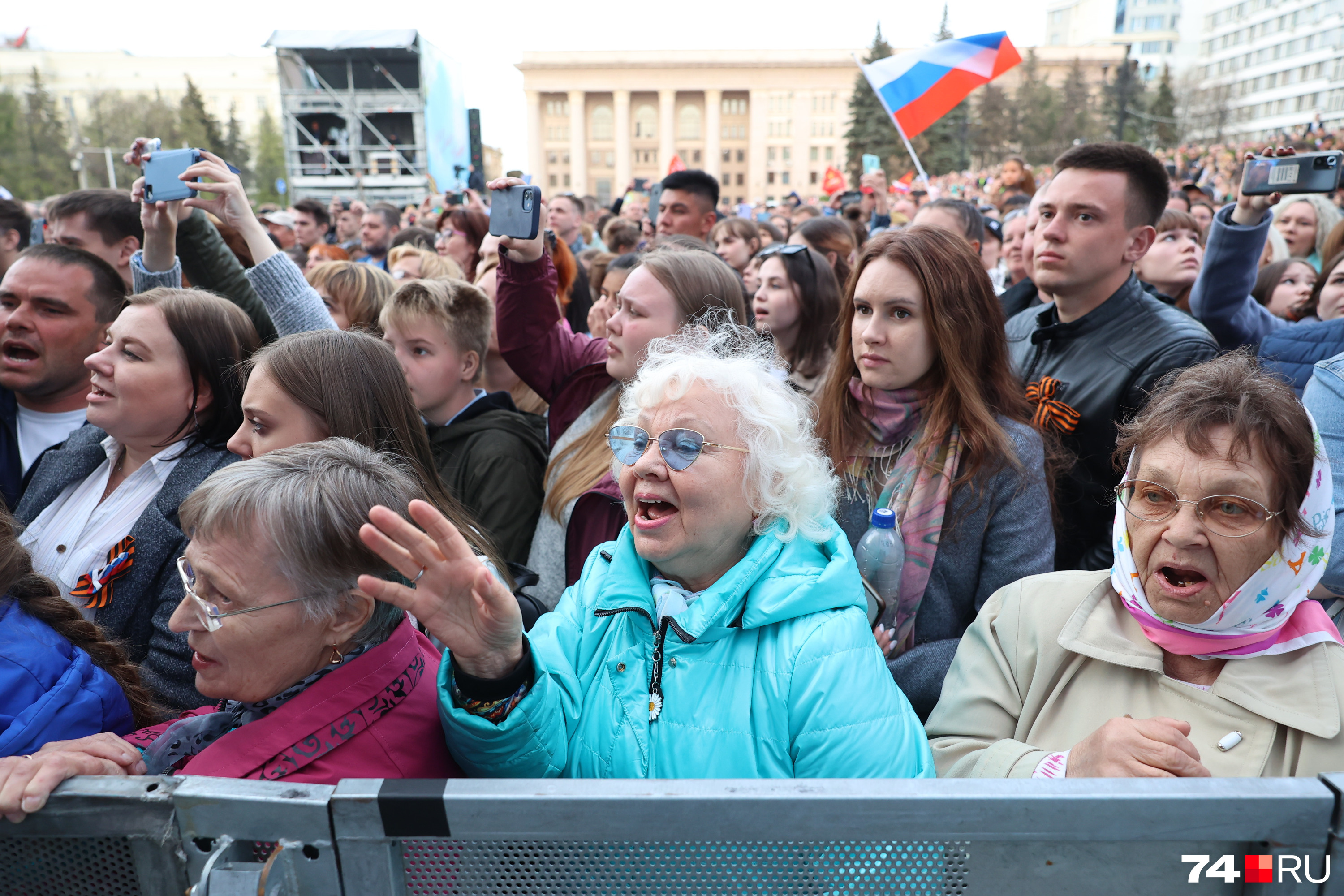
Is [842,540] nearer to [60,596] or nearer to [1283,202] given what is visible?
[60,596]

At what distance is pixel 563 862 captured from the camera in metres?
1.06

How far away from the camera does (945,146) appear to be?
142ft

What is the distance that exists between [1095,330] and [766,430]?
1728 mm

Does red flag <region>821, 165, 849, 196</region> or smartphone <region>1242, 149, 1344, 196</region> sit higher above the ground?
red flag <region>821, 165, 849, 196</region>

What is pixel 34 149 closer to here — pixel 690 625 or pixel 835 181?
pixel 835 181

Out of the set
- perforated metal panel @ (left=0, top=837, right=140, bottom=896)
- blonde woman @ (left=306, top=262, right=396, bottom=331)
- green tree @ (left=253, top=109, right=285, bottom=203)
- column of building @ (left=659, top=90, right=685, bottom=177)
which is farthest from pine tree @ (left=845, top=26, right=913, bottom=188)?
perforated metal panel @ (left=0, top=837, right=140, bottom=896)

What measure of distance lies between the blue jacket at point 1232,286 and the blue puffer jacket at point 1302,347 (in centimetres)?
11

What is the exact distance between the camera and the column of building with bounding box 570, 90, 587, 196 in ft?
262

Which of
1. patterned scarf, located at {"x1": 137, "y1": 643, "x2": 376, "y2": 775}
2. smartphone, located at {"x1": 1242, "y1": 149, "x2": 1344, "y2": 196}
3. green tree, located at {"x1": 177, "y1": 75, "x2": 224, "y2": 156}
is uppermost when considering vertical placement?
green tree, located at {"x1": 177, "y1": 75, "x2": 224, "y2": 156}

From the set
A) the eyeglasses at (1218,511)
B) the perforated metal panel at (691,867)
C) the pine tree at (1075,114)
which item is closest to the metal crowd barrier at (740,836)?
the perforated metal panel at (691,867)

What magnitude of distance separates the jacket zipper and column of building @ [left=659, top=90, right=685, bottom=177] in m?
82.0

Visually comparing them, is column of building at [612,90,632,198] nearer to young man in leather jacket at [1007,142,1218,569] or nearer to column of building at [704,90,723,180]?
column of building at [704,90,723,180]

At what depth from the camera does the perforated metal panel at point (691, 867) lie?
1.05m

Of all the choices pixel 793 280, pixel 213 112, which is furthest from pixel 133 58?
pixel 793 280
